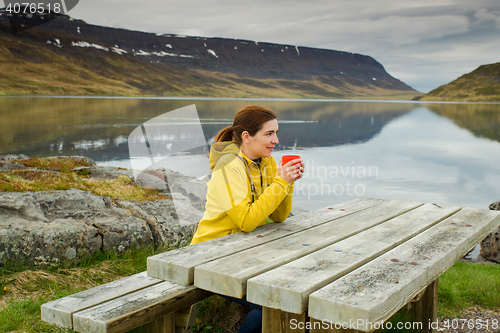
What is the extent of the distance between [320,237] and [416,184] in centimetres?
845

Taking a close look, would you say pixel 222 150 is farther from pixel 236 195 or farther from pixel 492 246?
pixel 492 246

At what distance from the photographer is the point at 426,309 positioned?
3074 mm

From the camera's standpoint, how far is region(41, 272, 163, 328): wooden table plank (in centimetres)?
188

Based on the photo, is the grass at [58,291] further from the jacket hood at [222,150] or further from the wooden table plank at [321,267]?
the wooden table plank at [321,267]

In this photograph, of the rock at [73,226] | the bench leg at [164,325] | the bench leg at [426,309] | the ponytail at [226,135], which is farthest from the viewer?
the rock at [73,226]

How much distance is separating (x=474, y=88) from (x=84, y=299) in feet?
557

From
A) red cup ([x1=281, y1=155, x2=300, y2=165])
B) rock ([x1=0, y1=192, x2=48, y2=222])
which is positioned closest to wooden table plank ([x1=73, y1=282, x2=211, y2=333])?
red cup ([x1=281, y1=155, x2=300, y2=165])

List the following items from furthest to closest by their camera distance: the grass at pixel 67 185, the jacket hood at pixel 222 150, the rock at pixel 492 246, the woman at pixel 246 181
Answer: the rock at pixel 492 246, the grass at pixel 67 185, the jacket hood at pixel 222 150, the woman at pixel 246 181

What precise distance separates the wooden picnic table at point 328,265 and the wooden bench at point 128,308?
143mm

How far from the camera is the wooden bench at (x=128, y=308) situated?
72.0 inches

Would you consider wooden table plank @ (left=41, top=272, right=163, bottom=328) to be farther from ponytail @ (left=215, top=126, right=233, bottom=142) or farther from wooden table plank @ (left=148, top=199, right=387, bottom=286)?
ponytail @ (left=215, top=126, right=233, bottom=142)

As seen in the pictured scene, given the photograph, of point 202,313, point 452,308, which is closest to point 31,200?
point 202,313

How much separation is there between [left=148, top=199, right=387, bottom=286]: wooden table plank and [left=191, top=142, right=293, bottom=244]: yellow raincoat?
11 cm

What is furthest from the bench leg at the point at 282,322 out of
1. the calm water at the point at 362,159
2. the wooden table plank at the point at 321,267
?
the calm water at the point at 362,159
